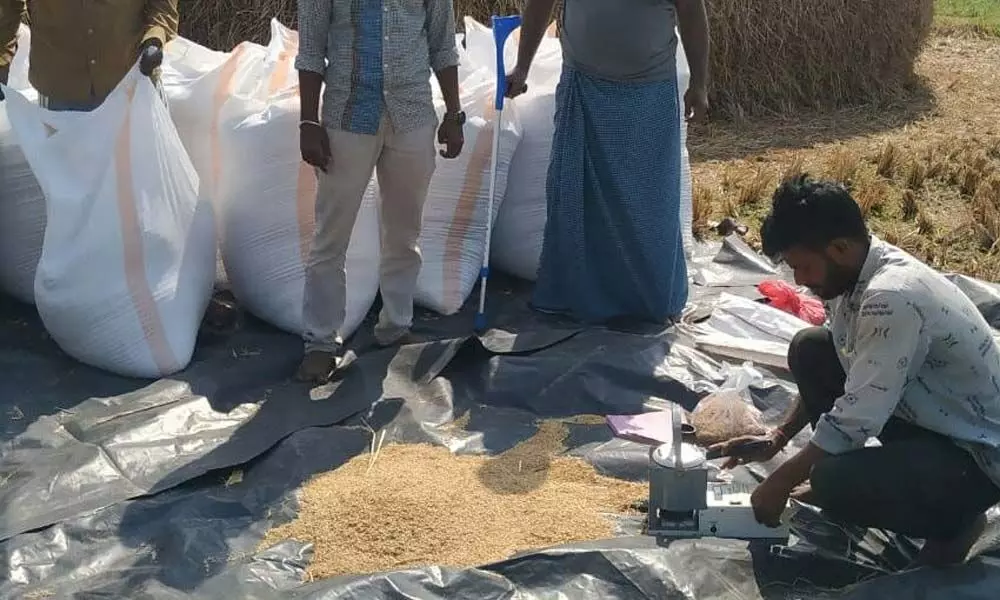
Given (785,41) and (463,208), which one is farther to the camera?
(785,41)

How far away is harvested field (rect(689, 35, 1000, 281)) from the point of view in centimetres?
500

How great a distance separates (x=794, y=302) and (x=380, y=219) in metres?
1.52

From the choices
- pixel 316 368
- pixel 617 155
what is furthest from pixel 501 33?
pixel 316 368

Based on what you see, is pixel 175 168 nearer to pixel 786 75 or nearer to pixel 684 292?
pixel 684 292

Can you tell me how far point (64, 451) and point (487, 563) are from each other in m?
1.26

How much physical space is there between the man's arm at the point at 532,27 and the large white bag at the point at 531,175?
0.34m

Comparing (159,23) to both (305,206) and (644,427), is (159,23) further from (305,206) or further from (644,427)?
(644,427)

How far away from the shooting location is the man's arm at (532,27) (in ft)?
12.6

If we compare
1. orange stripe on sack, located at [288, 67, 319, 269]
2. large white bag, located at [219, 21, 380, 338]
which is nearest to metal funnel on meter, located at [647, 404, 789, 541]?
large white bag, located at [219, 21, 380, 338]

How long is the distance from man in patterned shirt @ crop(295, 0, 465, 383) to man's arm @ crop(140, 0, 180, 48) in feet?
2.03

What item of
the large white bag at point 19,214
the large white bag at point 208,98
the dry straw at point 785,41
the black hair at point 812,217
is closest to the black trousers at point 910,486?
the black hair at point 812,217

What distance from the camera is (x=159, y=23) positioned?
369cm

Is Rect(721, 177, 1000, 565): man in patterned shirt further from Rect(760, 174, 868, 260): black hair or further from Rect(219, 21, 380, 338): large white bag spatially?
Rect(219, 21, 380, 338): large white bag

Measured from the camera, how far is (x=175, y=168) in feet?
11.8
